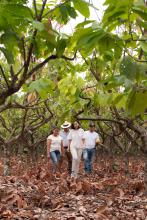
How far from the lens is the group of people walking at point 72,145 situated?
40.6 feet

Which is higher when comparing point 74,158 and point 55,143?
point 55,143

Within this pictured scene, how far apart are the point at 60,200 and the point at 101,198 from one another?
41.4 inches

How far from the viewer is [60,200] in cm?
773

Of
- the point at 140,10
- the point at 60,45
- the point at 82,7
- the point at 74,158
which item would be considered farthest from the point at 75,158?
the point at 140,10

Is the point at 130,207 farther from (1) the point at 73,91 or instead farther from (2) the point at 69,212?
(1) the point at 73,91

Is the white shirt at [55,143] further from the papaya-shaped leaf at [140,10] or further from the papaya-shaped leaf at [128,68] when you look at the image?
the papaya-shaped leaf at [140,10]

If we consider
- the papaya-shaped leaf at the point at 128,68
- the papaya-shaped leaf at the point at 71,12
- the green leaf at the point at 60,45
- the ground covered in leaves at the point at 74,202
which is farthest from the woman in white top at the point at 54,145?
the papaya-shaped leaf at the point at 128,68

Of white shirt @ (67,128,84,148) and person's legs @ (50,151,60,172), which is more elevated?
white shirt @ (67,128,84,148)

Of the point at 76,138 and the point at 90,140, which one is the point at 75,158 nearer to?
the point at 76,138

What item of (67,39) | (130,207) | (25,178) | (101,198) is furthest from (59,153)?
(67,39)

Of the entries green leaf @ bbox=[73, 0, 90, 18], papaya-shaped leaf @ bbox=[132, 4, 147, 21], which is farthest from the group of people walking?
papaya-shaped leaf @ bbox=[132, 4, 147, 21]

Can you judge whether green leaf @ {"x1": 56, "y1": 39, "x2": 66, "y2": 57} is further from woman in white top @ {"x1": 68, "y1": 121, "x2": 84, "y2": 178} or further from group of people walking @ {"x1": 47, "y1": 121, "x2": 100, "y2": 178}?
woman in white top @ {"x1": 68, "y1": 121, "x2": 84, "y2": 178}

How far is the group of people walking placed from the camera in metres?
12.4

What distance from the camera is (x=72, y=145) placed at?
40.8 feet
